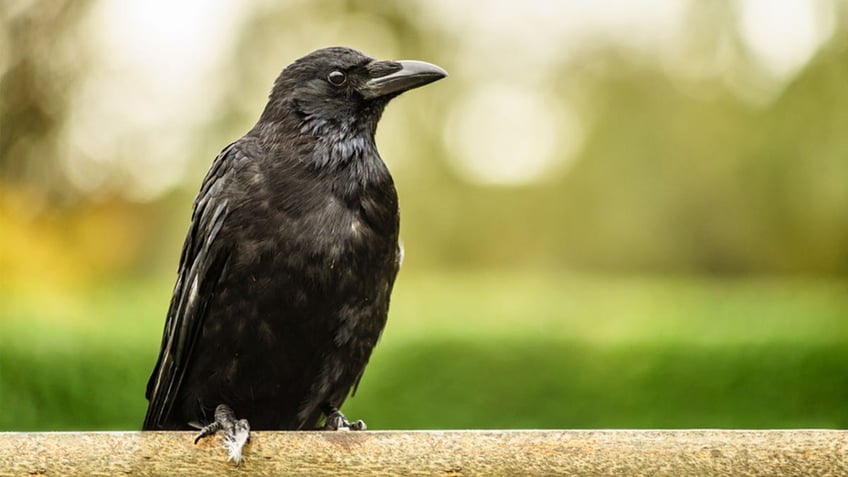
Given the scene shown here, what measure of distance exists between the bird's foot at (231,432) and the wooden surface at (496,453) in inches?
2.6

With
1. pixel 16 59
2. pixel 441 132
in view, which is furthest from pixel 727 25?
pixel 16 59

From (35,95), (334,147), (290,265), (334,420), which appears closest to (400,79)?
(334,147)

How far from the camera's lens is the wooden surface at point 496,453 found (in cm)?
268

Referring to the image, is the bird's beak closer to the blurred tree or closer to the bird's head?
the bird's head

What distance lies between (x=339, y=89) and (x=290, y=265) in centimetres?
75

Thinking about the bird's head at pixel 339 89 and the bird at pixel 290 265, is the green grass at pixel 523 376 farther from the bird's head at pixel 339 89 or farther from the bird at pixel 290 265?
the bird's head at pixel 339 89

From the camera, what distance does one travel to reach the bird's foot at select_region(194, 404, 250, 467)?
2.76 metres

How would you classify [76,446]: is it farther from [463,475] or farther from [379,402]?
[379,402]

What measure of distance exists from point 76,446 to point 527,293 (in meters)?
4.88

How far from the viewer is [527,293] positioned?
7281mm

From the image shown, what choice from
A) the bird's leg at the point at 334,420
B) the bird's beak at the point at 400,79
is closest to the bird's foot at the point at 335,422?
the bird's leg at the point at 334,420

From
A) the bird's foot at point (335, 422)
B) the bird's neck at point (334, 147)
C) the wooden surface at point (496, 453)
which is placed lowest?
the wooden surface at point (496, 453)

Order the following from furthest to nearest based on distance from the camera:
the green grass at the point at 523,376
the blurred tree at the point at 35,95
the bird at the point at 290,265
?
the blurred tree at the point at 35,95, the green grass at the point at 523,376, the bird at the point at 290,265

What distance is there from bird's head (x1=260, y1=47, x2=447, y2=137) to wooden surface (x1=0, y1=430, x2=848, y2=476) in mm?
1194
